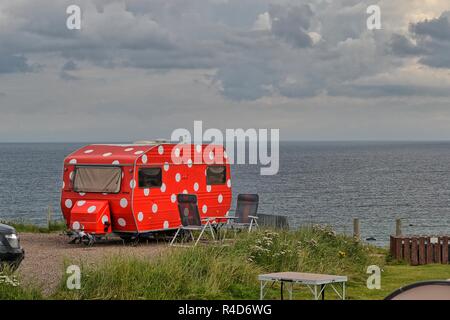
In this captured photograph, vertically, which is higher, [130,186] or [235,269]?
[130,186]

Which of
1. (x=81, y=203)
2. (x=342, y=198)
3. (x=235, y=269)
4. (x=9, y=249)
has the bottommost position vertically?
(x=342, y=198)

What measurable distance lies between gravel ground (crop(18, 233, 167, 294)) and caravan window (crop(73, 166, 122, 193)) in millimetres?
1442

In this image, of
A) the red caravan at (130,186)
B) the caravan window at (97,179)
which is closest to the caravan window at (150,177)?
the red caravan at (130,186)

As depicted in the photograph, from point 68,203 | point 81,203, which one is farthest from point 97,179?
point 68,203

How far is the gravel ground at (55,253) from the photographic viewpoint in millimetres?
14062

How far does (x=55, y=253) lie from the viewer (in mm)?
18609

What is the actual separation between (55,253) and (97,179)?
2.99 m

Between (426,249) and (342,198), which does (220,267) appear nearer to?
(426,249)

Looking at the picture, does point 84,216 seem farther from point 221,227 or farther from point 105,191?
point 221,227

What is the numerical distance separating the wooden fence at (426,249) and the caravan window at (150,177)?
20.5 ft

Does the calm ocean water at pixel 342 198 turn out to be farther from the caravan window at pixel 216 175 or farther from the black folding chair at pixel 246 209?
the black folding chair at pixel 246 209

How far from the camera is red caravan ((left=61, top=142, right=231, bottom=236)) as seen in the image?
20438 mm

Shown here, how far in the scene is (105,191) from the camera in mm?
20828
